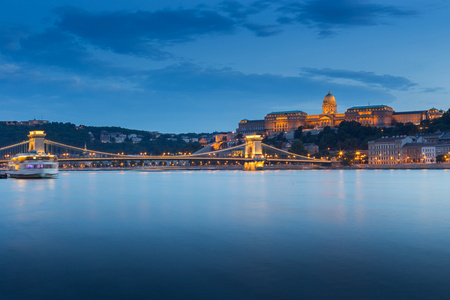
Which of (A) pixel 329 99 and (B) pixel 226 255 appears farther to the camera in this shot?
(A) pixel 329 99

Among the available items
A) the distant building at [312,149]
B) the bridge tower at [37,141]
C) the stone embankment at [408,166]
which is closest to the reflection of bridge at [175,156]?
the bridge tower at [37,141]

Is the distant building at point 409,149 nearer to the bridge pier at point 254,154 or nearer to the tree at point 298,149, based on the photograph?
the tree at point 298,149

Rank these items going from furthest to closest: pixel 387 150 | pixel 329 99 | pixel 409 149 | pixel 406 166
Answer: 1. pixel 329 99
2. pixel 387 150
3. pixel 409 149
4. pixel 406 166

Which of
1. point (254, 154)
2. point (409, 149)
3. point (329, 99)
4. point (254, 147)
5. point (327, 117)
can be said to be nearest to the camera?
point (254, 154)

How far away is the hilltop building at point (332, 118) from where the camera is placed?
9838 cm

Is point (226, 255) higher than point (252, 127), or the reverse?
point (252, 127)

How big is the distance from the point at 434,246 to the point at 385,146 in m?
67.4

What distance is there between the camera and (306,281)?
5.98 metres

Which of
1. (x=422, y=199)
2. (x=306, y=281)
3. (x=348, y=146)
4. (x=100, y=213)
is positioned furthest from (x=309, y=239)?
(x=348, y=146)

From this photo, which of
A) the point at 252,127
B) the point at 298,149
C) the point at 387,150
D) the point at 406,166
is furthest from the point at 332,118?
the point at 406,166

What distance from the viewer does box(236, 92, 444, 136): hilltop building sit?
9838 cm

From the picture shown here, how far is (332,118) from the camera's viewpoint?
107 metres

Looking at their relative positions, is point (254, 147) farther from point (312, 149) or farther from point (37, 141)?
point (37, 141)

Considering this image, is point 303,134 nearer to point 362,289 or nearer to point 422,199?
point 422,199
